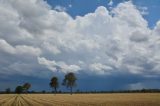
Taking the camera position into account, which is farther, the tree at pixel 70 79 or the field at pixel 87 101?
the tree at pixel 70 79

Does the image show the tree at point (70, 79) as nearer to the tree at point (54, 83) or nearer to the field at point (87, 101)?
the tree at point (54, 83)

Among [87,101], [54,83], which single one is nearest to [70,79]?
[54,83]

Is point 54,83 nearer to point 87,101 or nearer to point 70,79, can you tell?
point 70,79

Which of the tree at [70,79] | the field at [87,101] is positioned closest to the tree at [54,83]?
the tree at [70,79]

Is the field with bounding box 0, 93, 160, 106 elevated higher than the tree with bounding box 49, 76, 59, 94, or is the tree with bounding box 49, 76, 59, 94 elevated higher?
the tree with bounding box 49, 76, 59, 94

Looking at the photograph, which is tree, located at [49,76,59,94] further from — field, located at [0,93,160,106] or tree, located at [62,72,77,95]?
field, located at [0,93,160,106]

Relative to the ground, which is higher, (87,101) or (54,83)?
(54,83)

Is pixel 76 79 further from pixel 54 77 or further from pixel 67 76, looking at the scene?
pixel 54 77

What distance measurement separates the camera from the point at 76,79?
147250 millimetres

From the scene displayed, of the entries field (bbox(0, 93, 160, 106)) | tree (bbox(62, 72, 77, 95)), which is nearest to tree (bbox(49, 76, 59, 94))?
tree (bbox(62, 72, 77, 95))

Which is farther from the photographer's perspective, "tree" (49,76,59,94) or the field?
"tree" (49,76,59,94)

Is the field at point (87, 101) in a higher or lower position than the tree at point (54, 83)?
lower

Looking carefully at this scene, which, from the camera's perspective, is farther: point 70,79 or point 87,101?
point 70,79

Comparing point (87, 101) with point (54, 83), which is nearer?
point (87, 101)
